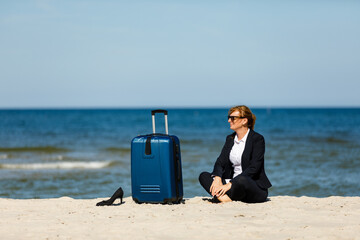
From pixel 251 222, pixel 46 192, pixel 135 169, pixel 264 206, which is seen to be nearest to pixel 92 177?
pixel 46 192

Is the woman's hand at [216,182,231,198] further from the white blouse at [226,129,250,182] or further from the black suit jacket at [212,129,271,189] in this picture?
the white blouse at [226,129,250,182]

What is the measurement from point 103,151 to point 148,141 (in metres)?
12.7

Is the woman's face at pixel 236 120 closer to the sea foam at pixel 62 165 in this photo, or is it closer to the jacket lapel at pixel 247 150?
the jacket lapel at pixel 247 150

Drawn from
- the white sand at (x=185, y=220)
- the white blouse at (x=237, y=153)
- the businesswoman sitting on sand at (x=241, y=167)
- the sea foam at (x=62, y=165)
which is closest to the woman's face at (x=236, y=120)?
the businesswoman sitting on sand at (x=241, y=167)

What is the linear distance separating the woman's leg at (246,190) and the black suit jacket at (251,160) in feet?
0.25

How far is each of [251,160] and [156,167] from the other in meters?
1.21

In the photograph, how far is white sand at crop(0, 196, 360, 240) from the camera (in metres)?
4.27

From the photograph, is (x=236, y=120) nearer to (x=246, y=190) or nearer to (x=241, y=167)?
(x=241, y=167)

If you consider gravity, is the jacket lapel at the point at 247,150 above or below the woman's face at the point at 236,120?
below

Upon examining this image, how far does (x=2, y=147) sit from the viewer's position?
2033 centimetres

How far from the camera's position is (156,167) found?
5750 mm

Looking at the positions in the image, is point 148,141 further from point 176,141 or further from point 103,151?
point 103,151

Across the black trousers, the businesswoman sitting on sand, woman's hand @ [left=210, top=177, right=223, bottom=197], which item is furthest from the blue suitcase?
the black trousers

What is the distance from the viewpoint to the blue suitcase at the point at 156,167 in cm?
570
